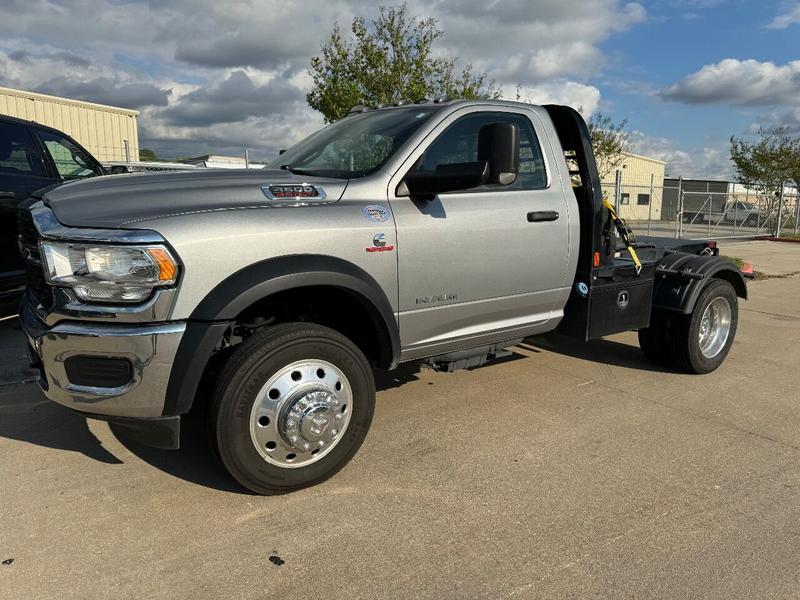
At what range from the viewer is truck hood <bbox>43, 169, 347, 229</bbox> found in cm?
273

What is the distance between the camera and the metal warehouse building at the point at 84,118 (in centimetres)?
1784

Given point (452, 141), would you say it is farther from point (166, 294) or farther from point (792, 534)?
point (792, 534)

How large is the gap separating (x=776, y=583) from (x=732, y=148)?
26.5m

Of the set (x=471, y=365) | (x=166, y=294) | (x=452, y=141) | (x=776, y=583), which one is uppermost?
(x=452, y=141)

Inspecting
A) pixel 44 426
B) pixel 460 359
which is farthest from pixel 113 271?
pixel 460 359

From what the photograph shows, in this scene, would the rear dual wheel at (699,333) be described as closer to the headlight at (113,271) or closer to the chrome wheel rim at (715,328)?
the chrome wheel rim at (715,328)

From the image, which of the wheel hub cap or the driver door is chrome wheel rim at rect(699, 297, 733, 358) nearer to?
the driver door

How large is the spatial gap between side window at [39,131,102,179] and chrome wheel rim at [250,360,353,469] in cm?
456

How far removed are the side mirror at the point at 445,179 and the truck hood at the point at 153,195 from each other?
0.35 m

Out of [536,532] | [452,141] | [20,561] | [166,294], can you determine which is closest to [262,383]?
[166,294]

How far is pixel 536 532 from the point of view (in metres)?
2.84

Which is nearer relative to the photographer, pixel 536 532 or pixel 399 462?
pixel 536 532

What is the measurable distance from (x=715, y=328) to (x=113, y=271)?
4806 mm

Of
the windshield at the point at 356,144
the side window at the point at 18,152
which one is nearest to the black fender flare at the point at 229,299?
the windshield at the point at 356,144
